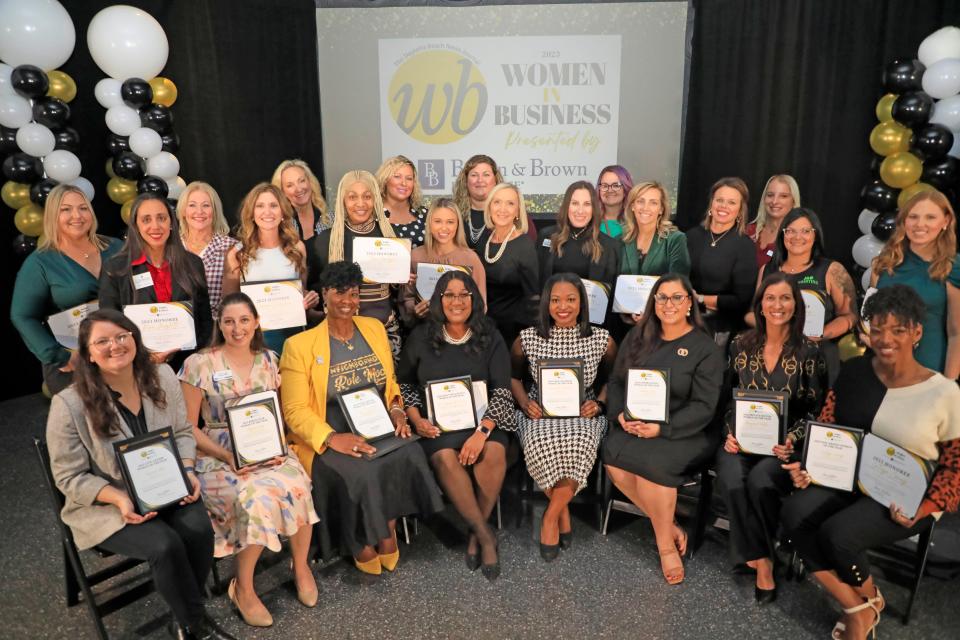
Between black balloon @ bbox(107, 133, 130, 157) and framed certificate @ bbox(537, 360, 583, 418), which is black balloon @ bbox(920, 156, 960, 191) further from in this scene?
black balloon @ bbox(107, 133, 130, 157)

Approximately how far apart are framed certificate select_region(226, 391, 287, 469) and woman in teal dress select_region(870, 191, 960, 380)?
307cm

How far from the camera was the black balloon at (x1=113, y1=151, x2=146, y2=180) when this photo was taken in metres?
5.71

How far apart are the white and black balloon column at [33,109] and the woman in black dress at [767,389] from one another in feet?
16.6

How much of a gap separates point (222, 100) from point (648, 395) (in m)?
5.09

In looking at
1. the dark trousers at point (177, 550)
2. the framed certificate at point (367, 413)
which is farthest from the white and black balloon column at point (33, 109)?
the dark trousers at point (177, 550)

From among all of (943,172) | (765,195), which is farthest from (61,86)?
(943,172)

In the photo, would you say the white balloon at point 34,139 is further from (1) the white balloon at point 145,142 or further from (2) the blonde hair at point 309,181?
(2) the blonde hair at point 309,181

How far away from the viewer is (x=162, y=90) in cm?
585

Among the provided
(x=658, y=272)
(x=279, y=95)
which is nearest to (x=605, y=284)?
(x=658, y=272)

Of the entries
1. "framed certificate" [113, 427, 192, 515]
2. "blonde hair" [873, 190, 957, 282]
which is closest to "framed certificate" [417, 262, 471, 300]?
"framed certificate" [113, 427, 192, 515]

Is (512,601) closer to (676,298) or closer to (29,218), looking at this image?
(676,298)

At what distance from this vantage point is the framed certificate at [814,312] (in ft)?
11.9

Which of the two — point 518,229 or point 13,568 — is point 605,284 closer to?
point 518,229

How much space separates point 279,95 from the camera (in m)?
6.83
